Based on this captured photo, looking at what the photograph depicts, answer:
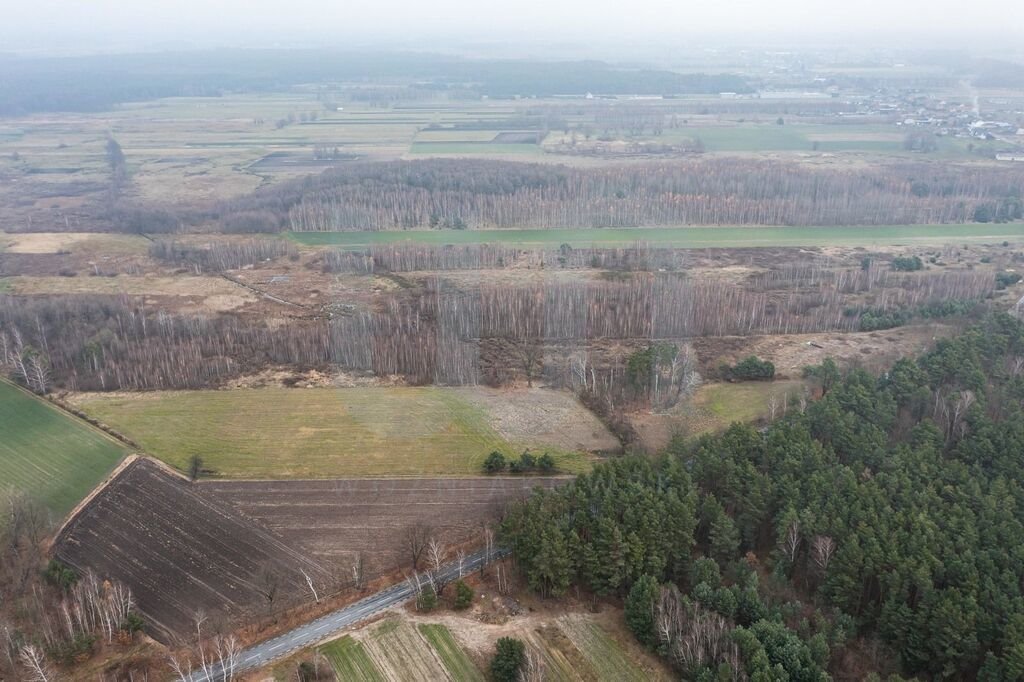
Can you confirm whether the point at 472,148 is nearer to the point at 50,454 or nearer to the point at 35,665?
the point at 50,454

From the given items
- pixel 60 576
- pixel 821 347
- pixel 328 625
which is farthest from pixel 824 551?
pixel 60 576

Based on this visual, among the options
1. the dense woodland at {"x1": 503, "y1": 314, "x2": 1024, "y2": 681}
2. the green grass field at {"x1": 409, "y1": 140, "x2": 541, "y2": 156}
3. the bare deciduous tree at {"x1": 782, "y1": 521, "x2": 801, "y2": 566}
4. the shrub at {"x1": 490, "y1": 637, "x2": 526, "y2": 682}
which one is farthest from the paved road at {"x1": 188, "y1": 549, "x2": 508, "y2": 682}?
the green grass field at {"x1": 409, "y1": 140, "x2": 541, "y2": 156}

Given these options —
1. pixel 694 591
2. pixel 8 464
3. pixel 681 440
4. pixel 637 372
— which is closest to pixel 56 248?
pixel 8 464

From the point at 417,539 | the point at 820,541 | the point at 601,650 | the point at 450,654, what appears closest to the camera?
the point at 601,650

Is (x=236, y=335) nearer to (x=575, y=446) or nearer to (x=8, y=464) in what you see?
(x=8, y=464)

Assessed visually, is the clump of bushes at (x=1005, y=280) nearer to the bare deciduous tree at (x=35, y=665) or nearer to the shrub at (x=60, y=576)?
the shrub at (x=60, y=576)

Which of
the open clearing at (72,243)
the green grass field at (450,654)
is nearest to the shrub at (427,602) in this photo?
the green grass field at (450,654)
